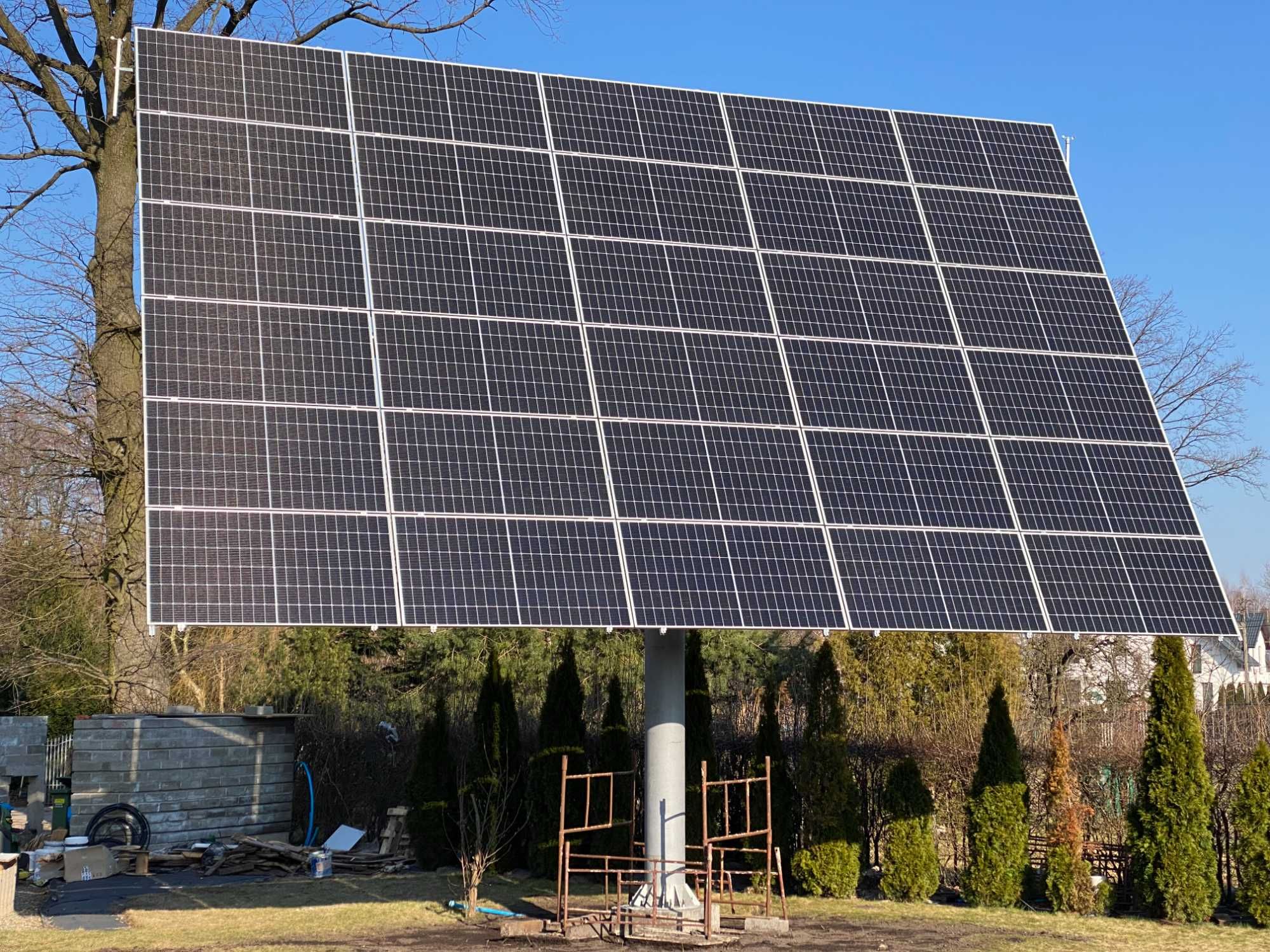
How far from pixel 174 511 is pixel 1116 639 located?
31.1 metres

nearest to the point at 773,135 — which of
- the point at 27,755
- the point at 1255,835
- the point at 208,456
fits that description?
the point at 208,456

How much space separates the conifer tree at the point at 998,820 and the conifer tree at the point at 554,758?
6.25 m

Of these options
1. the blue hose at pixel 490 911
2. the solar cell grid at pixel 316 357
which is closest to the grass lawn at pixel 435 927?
the blue hose at pixel 490 911

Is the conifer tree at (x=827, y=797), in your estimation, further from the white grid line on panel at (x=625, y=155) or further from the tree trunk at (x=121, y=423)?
the tree trunk at (x=121, y=423)

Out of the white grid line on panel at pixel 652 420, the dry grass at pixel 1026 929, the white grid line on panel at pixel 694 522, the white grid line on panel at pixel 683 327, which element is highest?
the white grid line on panel at pixel 683 327

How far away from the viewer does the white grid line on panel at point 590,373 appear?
538 inches

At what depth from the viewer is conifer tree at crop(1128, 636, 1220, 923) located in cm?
1902

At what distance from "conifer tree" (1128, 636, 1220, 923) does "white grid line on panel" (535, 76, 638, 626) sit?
9.56 m

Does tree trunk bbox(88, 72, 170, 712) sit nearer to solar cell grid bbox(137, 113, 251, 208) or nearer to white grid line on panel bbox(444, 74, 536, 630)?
solar cell grid bbox(137, 113, 251, 208)

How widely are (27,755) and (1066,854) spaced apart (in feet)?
67.7

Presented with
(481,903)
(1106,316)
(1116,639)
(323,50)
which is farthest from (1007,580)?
(1116,639)

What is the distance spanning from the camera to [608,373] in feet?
50.2

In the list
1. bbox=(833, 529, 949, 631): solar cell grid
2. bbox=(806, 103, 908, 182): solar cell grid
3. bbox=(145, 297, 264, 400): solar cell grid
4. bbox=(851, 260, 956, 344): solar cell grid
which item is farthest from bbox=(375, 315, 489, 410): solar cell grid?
bbox=(806, 103, 908, 182): solar cell grid

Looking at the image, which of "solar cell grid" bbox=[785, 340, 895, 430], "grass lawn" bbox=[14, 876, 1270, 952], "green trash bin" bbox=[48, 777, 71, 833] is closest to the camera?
"solar cell grid" bbox=[785, 340, 895, 430]
